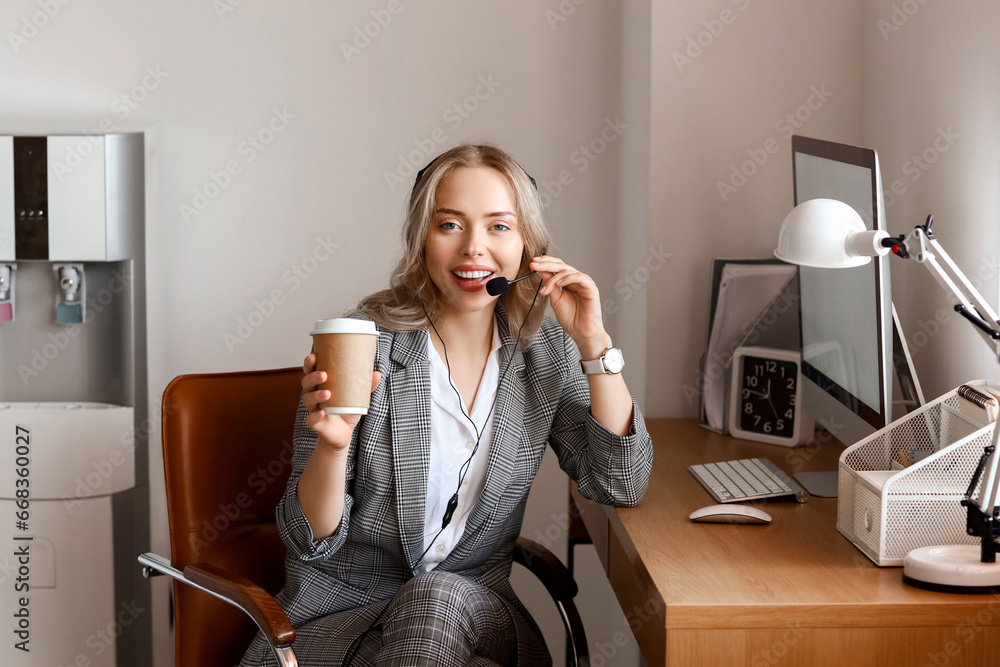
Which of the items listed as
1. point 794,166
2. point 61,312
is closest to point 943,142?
point 794,166

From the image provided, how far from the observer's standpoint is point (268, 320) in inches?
95.4

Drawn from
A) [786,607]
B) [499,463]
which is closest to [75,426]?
[499,463]

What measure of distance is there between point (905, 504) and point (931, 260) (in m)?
0.34

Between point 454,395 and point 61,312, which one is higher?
point 61,312

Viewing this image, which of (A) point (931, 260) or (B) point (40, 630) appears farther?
(B) point (40, 630)

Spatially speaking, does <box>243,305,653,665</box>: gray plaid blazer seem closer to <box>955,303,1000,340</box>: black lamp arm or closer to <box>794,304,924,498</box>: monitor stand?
<box>794,304,924,498</box>: monitor stand

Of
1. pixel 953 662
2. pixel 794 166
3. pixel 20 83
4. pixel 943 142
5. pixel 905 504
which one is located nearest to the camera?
pixel 953 662

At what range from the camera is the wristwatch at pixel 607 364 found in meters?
1.49

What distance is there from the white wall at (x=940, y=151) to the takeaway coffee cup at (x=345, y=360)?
1141mm

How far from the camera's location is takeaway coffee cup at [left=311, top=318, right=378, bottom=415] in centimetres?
112

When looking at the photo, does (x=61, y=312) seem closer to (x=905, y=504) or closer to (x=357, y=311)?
(x=357, y=311)

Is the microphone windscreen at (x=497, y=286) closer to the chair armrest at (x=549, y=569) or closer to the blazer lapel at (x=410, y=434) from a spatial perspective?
the blazer lapel at (x=410, y=434)

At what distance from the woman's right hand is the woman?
116 millimetres

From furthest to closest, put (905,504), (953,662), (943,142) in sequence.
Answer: (943,142) → (905,504) → (953,662)
